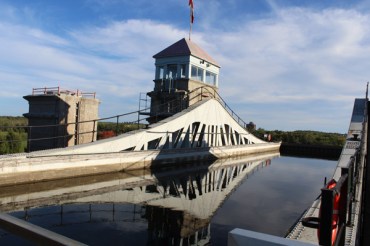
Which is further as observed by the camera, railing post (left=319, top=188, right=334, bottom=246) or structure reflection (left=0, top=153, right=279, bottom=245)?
structure reflection (left=0, top=153, right=279, bottom=245)

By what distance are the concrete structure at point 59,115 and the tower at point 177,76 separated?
568 cm

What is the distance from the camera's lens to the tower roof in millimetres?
30031

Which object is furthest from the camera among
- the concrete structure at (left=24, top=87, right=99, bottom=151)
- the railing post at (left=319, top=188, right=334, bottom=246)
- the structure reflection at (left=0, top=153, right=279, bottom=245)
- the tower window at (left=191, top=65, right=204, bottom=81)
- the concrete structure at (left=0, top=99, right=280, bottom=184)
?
the tower window at (left=191, top=65, right=204, bottom=81)

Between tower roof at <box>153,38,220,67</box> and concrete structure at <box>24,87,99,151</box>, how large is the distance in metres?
7.56

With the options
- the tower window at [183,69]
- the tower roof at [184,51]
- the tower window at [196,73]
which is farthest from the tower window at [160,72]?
the tower window at [196,73]

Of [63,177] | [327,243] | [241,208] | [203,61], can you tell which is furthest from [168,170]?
[327,243]

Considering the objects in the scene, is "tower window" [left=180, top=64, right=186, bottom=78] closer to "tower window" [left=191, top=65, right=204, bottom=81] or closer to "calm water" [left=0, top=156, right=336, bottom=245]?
"tower window" [left=191, top=65, right=204, bottom=81]

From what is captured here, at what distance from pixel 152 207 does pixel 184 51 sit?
2081 centimetres

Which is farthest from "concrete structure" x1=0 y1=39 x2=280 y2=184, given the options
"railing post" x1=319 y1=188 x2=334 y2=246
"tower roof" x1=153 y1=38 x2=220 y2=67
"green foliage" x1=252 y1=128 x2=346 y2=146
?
"green foliage" x1=252 y1=128 x2=346 y2=146

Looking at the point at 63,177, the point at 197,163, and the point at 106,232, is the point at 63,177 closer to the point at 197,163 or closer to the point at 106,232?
the point at 106,232

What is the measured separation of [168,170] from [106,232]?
1197 cm

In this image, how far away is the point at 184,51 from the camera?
29953 millimetres

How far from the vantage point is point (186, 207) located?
38.0 ft

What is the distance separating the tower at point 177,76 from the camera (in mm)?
29500
